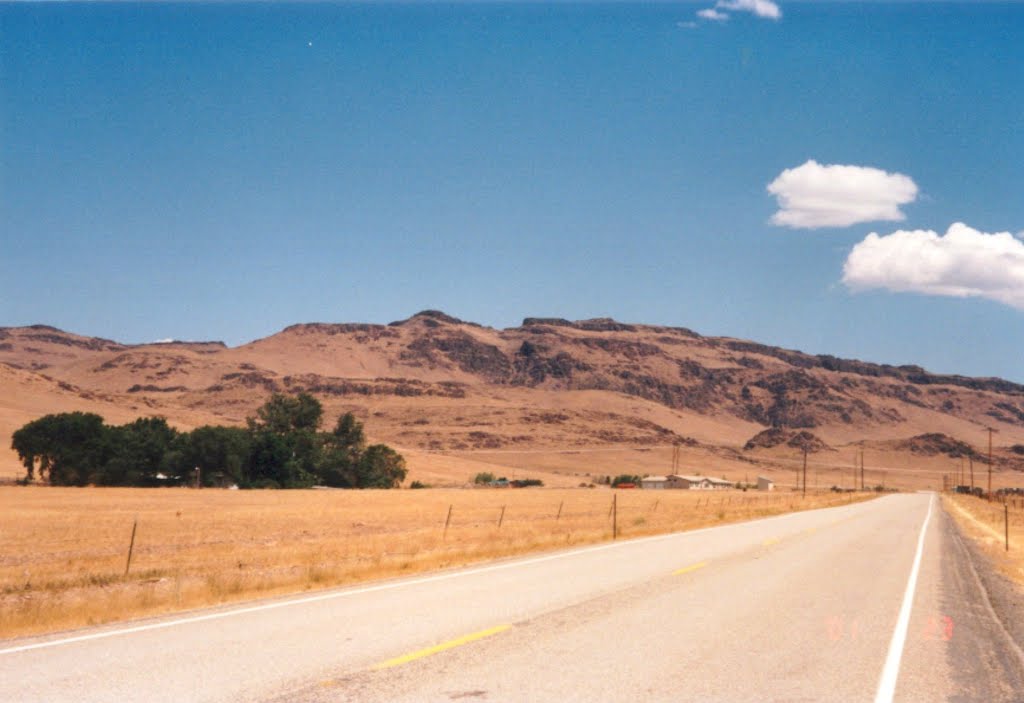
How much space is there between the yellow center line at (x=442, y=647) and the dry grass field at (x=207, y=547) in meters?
4.90

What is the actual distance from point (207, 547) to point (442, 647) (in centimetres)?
1967

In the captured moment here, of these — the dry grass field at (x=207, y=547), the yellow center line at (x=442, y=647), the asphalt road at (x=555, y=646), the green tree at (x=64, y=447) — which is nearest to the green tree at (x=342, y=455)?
the green tree at (x=64, y=447)

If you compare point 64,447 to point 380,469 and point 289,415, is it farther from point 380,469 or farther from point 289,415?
point 380,469

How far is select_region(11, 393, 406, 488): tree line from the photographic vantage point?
73.1 metres

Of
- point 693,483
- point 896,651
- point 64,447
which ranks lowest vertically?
point 896,651

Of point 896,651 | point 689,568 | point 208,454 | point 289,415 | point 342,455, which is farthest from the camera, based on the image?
point 289,415

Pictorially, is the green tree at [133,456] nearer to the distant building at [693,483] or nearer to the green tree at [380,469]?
the green tree at [380,469]

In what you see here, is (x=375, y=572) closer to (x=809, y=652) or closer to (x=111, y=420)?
(x=809, y=652)

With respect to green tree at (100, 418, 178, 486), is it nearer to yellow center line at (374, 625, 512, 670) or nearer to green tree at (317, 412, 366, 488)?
green tree at (317, 412, 366, 488)

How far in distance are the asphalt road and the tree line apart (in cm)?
6446

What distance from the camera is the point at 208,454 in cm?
8006

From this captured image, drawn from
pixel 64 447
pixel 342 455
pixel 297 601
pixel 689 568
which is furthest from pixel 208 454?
pixel 297 601

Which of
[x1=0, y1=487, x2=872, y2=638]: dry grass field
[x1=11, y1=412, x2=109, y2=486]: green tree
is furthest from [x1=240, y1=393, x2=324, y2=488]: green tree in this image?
[x1=0, y1=487, x2=872, y2=638]: dry grass field

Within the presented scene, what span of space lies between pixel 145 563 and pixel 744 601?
1452 centimetres
